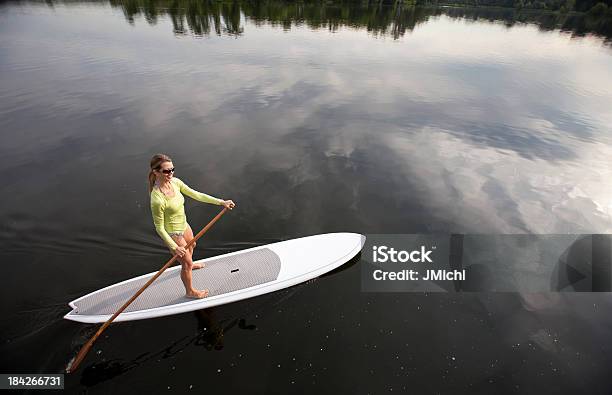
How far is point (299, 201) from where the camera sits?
8969 millimetres

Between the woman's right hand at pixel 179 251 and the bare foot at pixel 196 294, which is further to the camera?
the bare foot at pixel 196 294

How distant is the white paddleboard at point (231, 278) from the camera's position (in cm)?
539

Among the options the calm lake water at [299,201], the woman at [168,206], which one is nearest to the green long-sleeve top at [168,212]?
the woman at [168,206]

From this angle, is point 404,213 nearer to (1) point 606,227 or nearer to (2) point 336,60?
(1) point 606,227

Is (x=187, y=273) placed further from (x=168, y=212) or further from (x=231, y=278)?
(x=168, y=212)

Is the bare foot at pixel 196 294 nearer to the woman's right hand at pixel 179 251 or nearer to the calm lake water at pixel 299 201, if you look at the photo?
the calm lake water at pixel 299 201

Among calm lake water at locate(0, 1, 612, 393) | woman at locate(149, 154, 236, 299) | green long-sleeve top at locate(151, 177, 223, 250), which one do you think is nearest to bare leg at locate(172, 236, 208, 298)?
woman at locate(149, 154, 236, 299)

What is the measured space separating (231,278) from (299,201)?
3.61m

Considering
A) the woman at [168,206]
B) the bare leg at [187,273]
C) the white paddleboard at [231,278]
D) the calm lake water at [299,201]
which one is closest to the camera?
the woman at [168,206]

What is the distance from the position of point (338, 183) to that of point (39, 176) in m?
9.97

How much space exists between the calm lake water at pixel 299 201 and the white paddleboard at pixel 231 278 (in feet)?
1.08

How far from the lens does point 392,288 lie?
6.49 meters

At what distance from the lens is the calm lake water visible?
5.04 metres

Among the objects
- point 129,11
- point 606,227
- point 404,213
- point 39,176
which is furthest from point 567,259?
point 129,11
